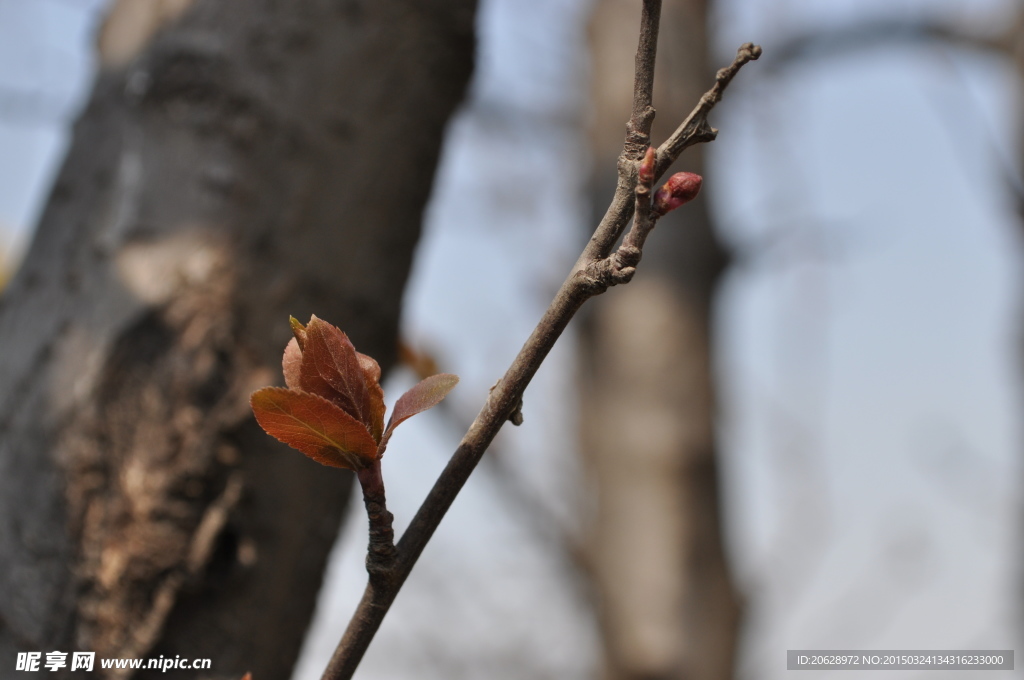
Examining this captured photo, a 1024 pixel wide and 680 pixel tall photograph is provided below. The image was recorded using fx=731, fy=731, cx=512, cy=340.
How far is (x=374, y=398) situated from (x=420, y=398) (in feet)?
0.08

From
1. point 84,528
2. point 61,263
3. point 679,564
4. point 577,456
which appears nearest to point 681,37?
point 679,564

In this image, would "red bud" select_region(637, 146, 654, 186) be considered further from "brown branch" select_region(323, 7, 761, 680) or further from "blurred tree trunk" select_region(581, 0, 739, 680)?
"blurred tree trunk" select_region(581, 0, 739, 680)

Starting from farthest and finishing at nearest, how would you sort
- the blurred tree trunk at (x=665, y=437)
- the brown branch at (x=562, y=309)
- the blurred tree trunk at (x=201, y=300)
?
the blurred tree trunk at (x=665, y=437) < the blurred tree trunk at (x=201, y=300) < the brown branch at (x=562, y=309)

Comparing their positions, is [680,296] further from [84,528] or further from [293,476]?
[84,528]

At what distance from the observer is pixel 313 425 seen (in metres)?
0.37

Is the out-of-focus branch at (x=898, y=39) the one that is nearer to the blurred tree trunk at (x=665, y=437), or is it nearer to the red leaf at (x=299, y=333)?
the blurred tree trunk at (x=665, y=437)

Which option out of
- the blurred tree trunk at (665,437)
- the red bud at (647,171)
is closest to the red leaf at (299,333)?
the red bud at (647,171)

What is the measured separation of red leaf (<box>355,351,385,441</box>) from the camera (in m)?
0.39

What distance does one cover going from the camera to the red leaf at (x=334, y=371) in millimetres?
381

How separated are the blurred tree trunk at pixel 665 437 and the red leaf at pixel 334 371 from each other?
159 centimetres

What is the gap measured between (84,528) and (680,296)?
1.68 meters

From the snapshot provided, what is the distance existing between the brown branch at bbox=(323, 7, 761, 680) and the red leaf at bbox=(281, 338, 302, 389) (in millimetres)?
96

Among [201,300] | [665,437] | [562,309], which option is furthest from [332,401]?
[665,437]

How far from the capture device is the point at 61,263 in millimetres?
820
